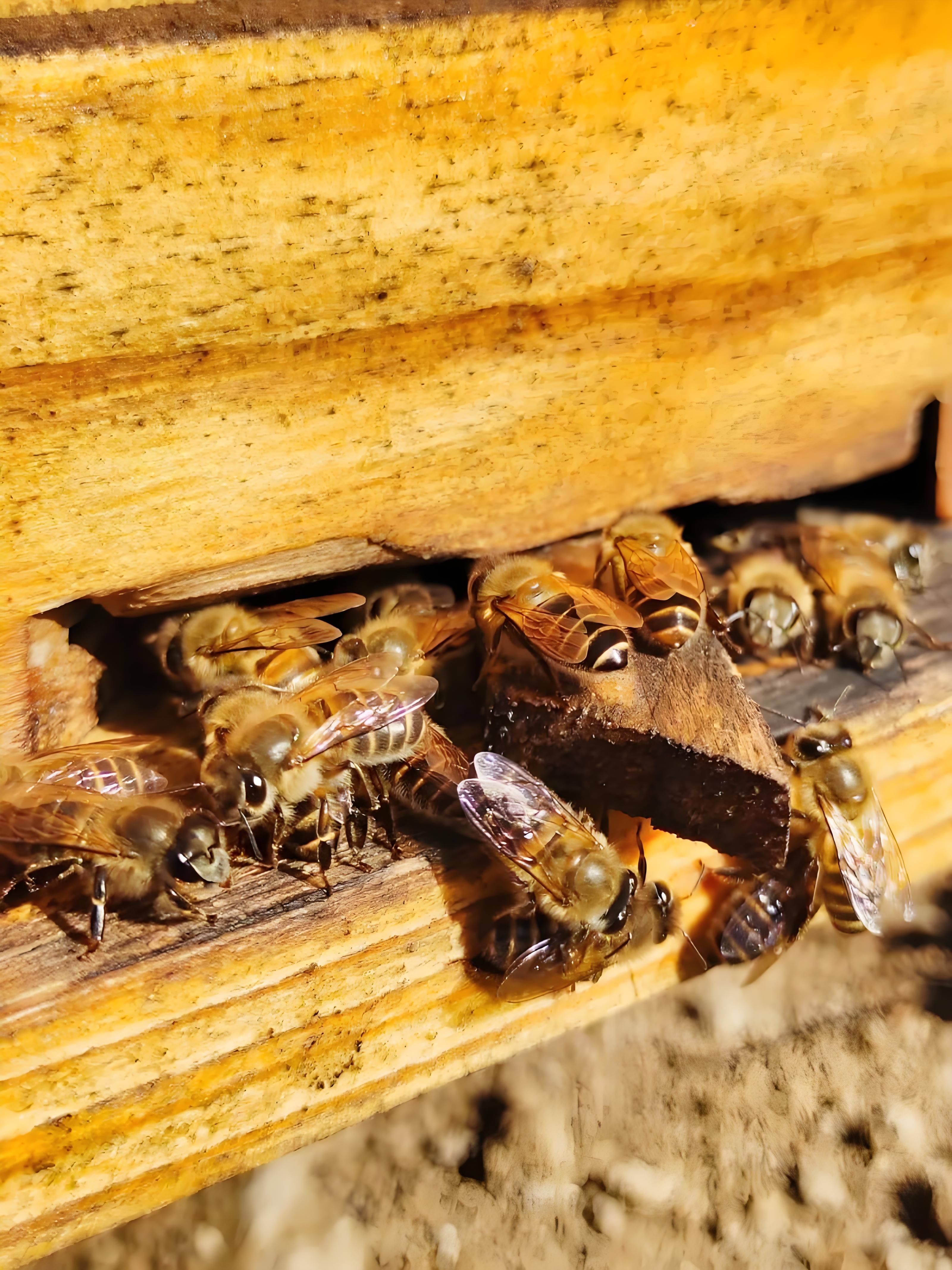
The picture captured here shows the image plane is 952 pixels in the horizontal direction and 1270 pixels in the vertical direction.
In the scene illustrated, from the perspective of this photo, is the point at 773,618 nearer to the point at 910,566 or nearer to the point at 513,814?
the point at 910,566

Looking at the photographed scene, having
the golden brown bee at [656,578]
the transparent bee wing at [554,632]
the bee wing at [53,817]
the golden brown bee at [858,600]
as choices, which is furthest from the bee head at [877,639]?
the bee wing at [53,817]

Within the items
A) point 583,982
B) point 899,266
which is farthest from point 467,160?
point 583,982

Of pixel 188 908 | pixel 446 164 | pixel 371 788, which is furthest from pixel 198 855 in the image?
pixel 446 164

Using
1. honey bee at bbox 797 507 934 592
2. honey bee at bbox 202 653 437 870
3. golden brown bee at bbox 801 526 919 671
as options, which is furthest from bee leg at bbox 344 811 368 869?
honey bee at bbox 797 507 934 592

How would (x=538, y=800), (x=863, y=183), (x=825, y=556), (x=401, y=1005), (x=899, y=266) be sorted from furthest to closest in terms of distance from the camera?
(x=825, y=556)
(x=899, y=266)
(x=863, y=183)
(x=538, y=800)
(x=401, y=1005)

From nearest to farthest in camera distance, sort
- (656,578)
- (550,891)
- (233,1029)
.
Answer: (233,1029) < (550,891) < (656,578)

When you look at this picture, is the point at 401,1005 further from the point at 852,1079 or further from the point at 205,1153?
the point at 852,1079

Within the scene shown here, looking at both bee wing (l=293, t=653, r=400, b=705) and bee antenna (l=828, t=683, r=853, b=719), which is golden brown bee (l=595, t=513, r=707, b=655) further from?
bee wing (l=293, t=653, r=400, b=705)
